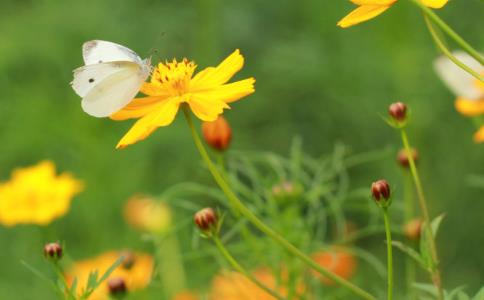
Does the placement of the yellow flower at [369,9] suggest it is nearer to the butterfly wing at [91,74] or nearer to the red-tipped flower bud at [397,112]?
the red-tipped flower bud at [397,112]

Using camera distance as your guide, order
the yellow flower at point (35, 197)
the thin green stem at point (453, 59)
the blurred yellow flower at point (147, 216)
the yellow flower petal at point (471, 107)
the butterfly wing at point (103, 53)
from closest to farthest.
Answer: the thin green stem at point (453, 59)
the butterfly wing at point (103, 53)
the yellow flower petal at point (471, 107)
the yellow flower at point (35, 197)
the blurred yellow flower at point (147, 216)

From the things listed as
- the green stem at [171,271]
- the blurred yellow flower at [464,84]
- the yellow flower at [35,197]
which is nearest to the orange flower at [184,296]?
the green stem at [171,271]

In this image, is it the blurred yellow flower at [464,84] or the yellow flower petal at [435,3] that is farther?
the blurred yellow flower at [464,84]

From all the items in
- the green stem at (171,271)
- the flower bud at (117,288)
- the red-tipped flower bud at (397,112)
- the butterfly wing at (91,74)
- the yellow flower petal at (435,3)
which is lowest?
the green stem at (171,271)

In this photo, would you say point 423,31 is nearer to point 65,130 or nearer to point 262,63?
point 262,63

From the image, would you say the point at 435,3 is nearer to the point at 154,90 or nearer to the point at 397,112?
the point at 397,112

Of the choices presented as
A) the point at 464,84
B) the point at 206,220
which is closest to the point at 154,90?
the point at 206,220
